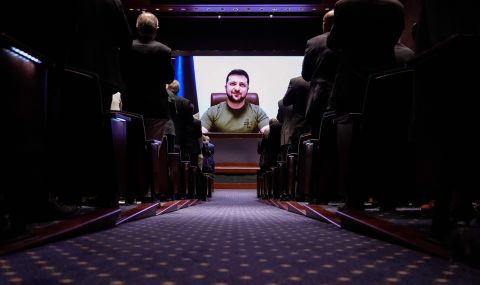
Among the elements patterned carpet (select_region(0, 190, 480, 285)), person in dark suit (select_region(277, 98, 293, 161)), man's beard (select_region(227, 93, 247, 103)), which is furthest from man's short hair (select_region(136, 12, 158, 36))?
man's beard (select_region(227, 93, 247, 103))

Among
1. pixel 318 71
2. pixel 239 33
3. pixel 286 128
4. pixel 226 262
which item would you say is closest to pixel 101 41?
pixel 318 71

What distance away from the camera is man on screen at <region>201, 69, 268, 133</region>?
9969 mm

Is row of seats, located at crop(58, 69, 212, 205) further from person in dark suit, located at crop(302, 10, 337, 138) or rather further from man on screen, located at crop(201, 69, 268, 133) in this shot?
man on screen, located at crop(201, 69, 268, 133)

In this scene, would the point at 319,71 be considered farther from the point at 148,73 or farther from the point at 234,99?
the point at 234,99

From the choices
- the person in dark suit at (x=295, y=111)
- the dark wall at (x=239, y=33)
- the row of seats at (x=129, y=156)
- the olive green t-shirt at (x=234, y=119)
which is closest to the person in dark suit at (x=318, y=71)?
the person in dark suit at (x=295, y=111)

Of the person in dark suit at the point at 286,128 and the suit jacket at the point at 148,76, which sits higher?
the suit jacket at the point at 148,76

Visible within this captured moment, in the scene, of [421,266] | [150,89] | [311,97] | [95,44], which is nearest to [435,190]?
[421,266]

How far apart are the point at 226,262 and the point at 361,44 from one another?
169cm

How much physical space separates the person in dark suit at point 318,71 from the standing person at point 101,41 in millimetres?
1153

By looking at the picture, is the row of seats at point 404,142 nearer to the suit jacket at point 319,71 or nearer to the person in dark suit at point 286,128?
the suit jacket at point 319,71

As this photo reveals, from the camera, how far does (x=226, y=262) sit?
106 centimetres

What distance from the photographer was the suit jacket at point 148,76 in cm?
354

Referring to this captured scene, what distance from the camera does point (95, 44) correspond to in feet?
8.57

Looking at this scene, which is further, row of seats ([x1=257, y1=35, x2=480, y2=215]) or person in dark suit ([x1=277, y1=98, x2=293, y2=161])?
person in dark suit ([x1=277, y1=98, x2=293, y2=161])
